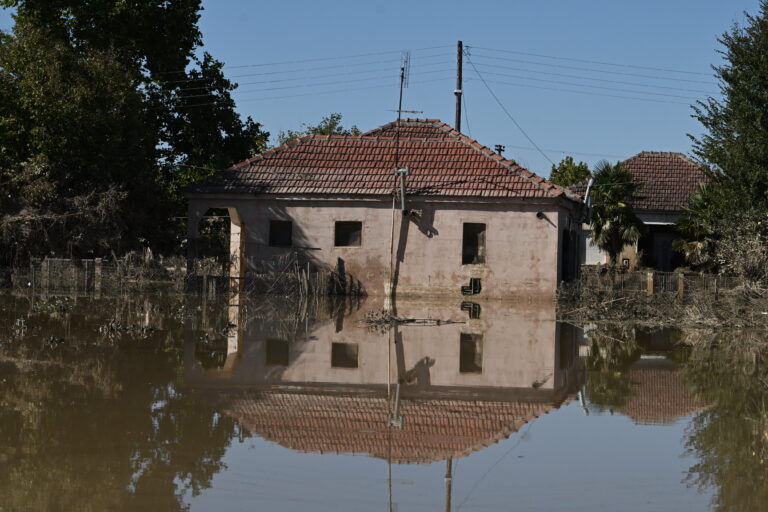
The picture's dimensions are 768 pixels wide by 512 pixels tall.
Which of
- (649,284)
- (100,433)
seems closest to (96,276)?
(649,284)

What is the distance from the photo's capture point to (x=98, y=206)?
27.7 meters

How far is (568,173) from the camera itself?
173 ft

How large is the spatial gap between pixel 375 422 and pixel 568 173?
146 ft

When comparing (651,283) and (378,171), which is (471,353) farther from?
(378,171)

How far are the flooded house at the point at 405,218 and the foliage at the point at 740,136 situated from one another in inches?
171

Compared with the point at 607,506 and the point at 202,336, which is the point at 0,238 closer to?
the point at 202,336

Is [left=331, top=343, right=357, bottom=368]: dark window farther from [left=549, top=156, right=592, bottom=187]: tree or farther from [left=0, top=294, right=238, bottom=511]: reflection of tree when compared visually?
[left=549, top=156, right=592, bottom=187]: tree

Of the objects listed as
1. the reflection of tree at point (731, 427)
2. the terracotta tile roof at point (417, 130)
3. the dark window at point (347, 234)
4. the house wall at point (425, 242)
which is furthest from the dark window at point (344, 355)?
the terracotta tile roof at point (417, 130)

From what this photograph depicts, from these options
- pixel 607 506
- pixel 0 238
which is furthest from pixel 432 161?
pixel 607 506

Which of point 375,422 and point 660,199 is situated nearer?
point 375,422

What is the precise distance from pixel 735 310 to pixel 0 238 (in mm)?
18877

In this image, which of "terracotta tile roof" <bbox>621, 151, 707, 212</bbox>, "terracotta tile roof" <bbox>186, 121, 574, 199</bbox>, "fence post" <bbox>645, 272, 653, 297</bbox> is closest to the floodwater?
"fence post" <bbox>645, 272, 653, 297</bbox>

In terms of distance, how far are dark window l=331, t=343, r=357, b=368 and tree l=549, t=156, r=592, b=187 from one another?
35.1 m

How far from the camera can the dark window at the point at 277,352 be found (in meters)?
14.1
